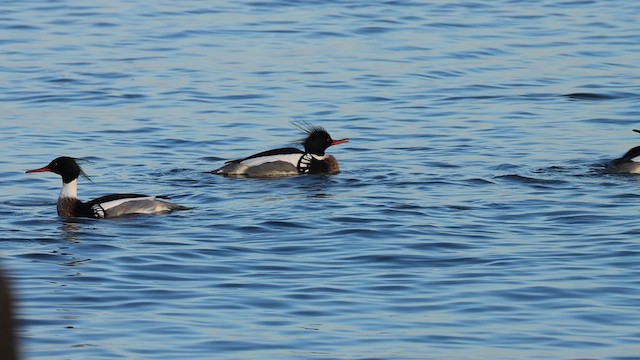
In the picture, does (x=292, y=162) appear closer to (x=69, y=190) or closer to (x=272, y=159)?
(x=272, y=159)

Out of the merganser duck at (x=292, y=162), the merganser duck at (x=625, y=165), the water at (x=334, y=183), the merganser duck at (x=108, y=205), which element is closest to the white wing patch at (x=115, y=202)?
the merganser duck at (x=108, y=205)

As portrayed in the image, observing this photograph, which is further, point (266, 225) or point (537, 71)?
point (537, 71)

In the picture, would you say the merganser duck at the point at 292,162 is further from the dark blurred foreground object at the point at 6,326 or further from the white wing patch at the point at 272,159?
the dark blurred foreground object at the point at 6,326

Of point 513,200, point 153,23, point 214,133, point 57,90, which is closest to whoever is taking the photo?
point 513,200

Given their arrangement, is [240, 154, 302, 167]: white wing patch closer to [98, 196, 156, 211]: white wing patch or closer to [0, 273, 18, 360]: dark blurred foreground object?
[98, 196, 156, 211]: white wing patch

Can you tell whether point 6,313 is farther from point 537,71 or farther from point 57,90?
point 537,71

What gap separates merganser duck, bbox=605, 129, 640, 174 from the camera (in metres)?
15.1

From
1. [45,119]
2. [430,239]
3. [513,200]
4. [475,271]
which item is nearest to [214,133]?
[45,119]

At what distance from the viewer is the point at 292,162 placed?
1638cm

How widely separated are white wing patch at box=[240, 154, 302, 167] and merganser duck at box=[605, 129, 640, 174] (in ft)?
12.0

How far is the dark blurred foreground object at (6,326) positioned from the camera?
2.76 meters

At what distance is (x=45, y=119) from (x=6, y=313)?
16.6 metres

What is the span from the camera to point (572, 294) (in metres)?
9.56

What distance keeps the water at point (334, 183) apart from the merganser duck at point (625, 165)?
18cm
